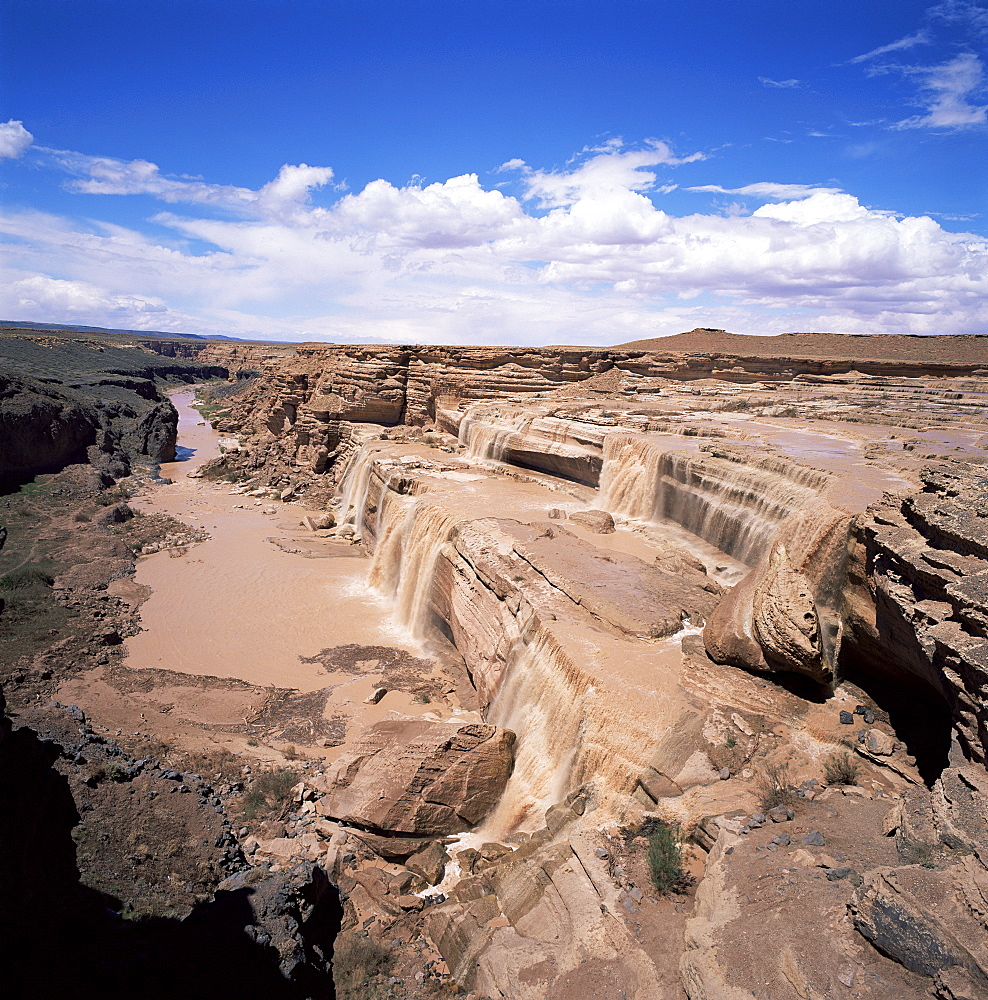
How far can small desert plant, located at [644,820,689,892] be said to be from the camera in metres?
5.39

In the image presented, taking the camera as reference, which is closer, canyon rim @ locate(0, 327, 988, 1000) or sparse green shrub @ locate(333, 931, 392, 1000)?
canyon rim @ locate(0, 327, 988, 1000)

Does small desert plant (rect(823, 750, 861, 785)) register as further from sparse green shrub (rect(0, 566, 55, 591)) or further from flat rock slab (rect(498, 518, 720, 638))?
sparse green shrub (rect(0, 566, 55, 591))

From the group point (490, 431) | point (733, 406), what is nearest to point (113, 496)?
point (490, 431)

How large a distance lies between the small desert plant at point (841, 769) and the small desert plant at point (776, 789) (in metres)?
0.40

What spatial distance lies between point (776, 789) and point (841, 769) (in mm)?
797

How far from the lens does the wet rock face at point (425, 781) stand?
25.9 ft

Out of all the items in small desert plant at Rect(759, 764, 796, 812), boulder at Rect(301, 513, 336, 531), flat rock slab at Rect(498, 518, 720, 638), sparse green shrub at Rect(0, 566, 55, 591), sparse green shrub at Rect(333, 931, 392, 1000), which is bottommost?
boulder at Rect(301, 513, 336, 531)

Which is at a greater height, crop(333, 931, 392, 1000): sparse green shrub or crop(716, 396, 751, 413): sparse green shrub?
crop(716, 396, 751, 413): sparse green shrub

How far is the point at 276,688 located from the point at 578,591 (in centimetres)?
595

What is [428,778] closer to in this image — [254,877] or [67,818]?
[254,877]

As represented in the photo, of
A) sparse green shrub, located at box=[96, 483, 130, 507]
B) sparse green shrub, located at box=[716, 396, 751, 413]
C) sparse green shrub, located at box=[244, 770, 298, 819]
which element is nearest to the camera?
sparse green shrub, located at box=[244, 770, 298, 819]

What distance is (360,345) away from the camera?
101 ft

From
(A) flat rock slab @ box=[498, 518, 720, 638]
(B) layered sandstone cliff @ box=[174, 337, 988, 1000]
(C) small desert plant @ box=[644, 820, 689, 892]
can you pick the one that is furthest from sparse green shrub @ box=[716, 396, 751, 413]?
(C) small desert plant @ box=[644, 820, 689, 892]

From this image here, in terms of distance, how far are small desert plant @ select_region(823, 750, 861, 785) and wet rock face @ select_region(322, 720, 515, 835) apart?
156 inches
